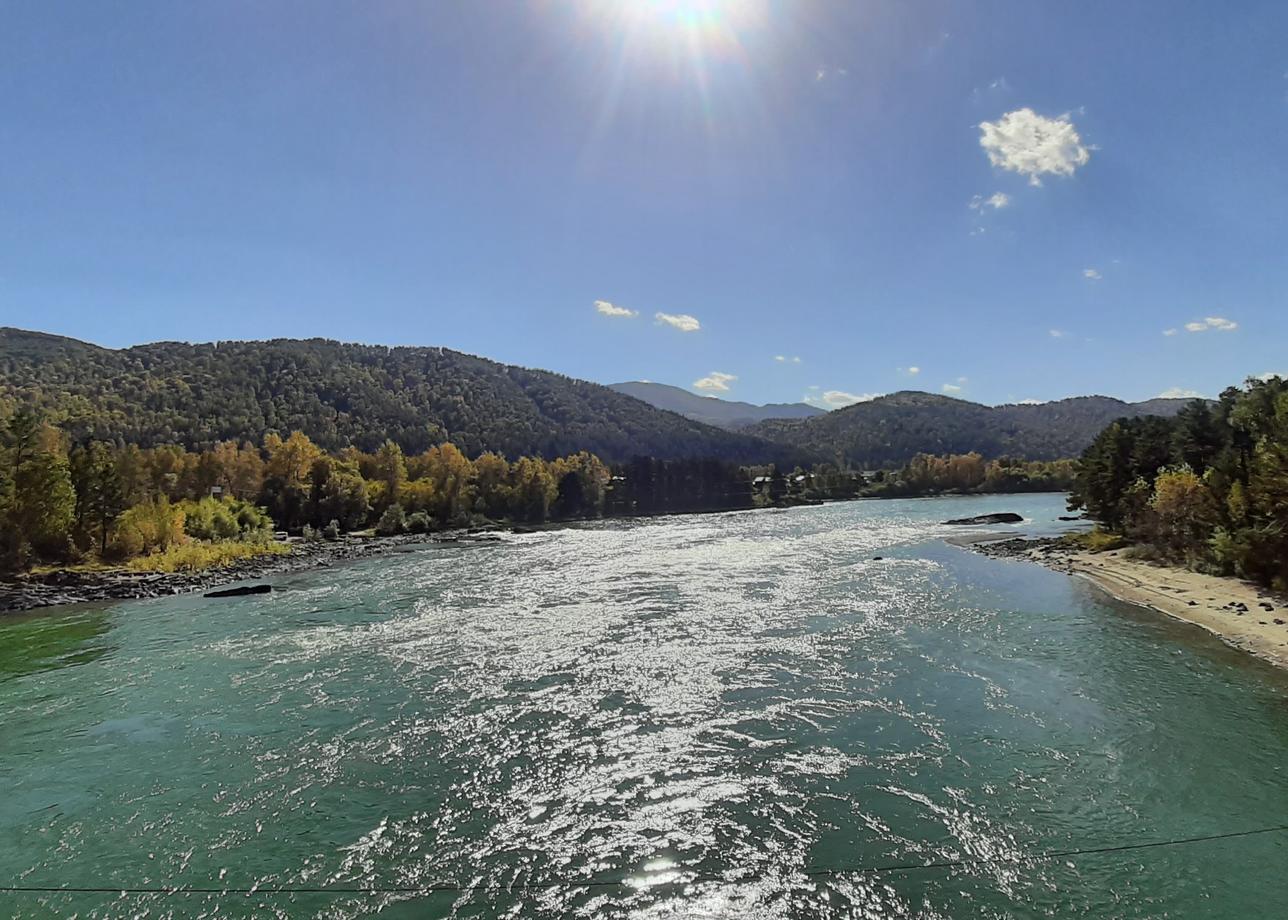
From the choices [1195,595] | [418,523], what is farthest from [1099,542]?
[418,523]

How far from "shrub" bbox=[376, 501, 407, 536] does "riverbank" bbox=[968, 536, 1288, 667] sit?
77681 millimetres

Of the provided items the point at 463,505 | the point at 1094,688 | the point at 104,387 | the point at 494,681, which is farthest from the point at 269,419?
the point at 1094,688

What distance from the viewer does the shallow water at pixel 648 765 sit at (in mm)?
11961

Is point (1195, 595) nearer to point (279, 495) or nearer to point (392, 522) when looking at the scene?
point (392, 522)

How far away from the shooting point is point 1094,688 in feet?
71.4

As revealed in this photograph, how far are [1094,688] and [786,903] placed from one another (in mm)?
15877

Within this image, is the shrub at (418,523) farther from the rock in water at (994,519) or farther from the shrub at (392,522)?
the rock in water at (994,519)

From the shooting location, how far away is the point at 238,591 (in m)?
44.5

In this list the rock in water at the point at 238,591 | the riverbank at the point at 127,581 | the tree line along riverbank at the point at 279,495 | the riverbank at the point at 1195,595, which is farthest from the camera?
the tree line along riverbank at the point at 279,495

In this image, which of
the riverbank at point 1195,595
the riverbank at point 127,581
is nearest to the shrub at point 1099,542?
the riverbank at point 1195,595

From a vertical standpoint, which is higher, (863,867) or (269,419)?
(269,419)

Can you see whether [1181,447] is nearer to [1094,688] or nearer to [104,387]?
[1094,688]

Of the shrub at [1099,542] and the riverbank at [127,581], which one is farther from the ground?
the shrub at [1099,542]

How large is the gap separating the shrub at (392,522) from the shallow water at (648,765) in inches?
2489
